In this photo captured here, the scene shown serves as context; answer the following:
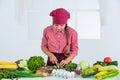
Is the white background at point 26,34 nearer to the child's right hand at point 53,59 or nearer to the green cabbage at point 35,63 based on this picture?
the child's right hand at point 53,59

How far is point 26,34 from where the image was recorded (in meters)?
6.23

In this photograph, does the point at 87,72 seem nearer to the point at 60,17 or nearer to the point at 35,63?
the point at 35,63

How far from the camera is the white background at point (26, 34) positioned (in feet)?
20.4

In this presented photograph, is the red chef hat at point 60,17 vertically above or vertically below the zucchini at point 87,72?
above

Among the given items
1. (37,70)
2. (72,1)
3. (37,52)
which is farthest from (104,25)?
(37,70)

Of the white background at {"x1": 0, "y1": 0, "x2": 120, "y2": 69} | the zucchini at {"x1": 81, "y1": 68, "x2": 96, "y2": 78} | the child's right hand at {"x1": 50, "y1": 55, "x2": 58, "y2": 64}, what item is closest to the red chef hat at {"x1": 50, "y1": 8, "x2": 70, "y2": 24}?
the child's right hand at {"x1": 50, "y1": 55, "x2": 58, "y2": 64}

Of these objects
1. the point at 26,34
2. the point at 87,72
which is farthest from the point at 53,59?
the point at 26,34

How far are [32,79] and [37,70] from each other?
250mm

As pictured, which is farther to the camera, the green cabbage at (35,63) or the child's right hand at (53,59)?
the child's right hand at (53,59)

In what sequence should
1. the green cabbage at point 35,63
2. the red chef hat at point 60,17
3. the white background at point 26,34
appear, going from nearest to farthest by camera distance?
1. the green cabbage at point 35,63
2. the red chef hat at point 60,17
3. the white background at point 26,34

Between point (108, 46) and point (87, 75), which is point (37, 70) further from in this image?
point (108, 46)

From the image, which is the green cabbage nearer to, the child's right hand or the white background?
the child's right hand

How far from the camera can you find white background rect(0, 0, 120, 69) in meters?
6.22

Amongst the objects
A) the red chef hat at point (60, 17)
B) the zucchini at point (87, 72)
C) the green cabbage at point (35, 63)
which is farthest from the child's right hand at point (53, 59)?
the zucchini at point (87, 72)
